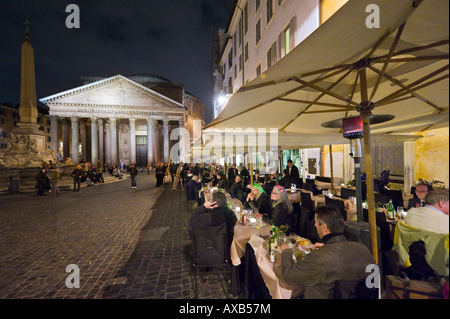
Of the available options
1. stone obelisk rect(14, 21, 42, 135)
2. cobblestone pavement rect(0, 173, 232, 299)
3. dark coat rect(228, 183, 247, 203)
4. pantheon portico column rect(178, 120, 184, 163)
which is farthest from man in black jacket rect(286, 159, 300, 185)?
pantheon portico column rect(178, 120, 184, 163)

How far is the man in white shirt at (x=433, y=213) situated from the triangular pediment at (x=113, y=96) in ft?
130

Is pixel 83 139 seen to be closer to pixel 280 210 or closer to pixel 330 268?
pixel 280 210

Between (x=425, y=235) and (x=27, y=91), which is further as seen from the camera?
(x=27, y=91)

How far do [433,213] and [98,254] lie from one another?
5991 mm

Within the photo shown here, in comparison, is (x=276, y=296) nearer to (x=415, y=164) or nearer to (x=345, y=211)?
(x=345, y=211)

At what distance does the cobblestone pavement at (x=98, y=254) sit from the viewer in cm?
339

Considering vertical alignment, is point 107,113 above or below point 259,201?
above

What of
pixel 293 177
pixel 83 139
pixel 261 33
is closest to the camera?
pixel 293 177

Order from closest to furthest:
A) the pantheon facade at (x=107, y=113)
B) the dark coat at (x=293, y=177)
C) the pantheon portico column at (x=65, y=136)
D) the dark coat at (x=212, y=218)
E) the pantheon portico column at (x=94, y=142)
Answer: the dark coat at (x=212, y=218), the dark coat at (x=293, y=177), the pantheon facade at (x=107, y=113), the pantheon portico column at (x=94, y=142), the pantheon portico column at (x=65, y=136)

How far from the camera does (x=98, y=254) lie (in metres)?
4.63

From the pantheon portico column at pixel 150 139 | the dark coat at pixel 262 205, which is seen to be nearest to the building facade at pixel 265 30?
the dark coat at pixel 262 205

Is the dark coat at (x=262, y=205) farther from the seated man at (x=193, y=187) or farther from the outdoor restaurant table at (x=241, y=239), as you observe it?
the seated man at (x=193, y=187)

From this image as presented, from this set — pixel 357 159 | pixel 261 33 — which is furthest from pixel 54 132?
pixel 357 159

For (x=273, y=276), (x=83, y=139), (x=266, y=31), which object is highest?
(x=266, y=31)
